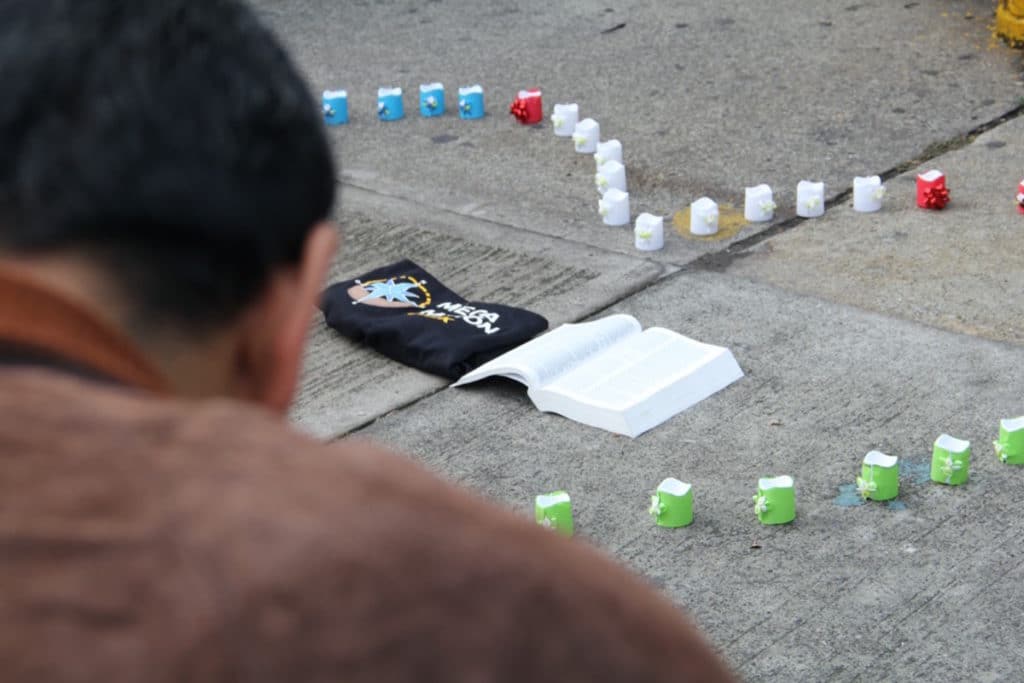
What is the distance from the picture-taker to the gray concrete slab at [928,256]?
4551 millimetres

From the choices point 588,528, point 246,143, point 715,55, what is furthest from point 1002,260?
point 246,143

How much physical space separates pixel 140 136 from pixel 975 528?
2844 millimetres

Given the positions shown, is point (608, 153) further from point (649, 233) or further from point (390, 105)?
point (390, 105)

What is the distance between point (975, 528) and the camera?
3.47m

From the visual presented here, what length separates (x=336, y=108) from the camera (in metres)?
6.64

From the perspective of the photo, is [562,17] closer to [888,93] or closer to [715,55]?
[715,55]

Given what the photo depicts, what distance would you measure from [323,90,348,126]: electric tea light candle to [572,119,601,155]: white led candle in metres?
1.16

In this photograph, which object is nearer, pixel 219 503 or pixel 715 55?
pixel 219 503

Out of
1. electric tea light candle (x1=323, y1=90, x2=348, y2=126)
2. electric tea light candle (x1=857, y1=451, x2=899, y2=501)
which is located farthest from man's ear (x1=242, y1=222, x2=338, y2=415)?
electric tea light candle (x1=323, y1=90, x2=348, y2=126)

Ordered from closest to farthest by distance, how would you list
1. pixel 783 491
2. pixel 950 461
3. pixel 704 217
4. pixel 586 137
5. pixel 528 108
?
1. pixel 783 491
2. pixel 950 461
3. pixel 704 217
4. pixel 586 137
5. pixel 528 108

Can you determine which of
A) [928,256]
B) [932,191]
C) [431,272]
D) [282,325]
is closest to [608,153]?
[431,272]

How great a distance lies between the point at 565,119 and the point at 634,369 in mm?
2205

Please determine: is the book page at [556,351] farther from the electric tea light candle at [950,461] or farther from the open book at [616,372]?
the electric tea light candle at [950,461]

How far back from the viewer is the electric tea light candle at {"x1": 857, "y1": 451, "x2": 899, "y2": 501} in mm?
3570
